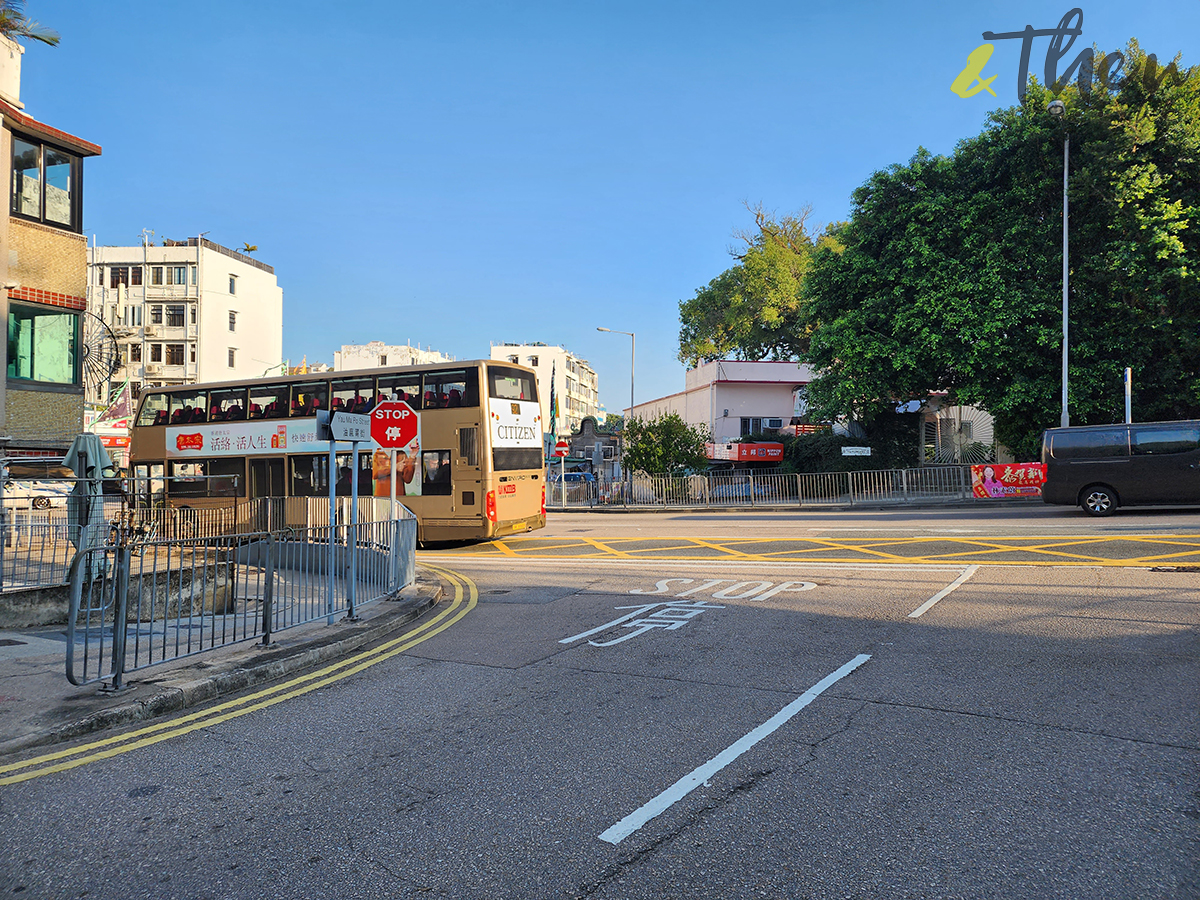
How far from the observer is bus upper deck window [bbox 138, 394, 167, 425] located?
21438mm

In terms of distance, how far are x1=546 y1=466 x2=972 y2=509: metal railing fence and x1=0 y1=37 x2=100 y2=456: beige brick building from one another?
21.4 meters

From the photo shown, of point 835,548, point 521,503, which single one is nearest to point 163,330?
point 521,503

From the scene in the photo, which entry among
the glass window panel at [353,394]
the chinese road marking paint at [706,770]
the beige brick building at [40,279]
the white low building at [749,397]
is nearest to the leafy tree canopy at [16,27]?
the beige brick building at [40,279]

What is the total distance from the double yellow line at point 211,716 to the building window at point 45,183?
1528 cm

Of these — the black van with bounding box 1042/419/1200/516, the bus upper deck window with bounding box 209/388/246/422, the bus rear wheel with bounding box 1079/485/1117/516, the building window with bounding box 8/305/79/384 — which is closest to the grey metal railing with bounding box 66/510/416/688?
the building window with bounding box 8/305/79/384

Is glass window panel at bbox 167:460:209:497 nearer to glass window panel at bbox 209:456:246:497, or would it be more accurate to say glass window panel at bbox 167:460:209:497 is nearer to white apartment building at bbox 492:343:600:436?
glass window panel at bbox 209:456:246:497

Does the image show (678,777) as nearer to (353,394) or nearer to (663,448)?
(353,394)

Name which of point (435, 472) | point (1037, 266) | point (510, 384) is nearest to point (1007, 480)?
point (1037, 266)

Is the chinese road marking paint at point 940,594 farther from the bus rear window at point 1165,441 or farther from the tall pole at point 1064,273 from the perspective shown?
the tall pole at point 1064,273

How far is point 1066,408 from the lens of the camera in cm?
2359

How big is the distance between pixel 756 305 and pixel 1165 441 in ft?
108

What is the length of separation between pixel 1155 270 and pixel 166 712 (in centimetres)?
2652

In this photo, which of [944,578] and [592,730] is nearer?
[592,730]

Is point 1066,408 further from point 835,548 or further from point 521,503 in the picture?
point 521,503
